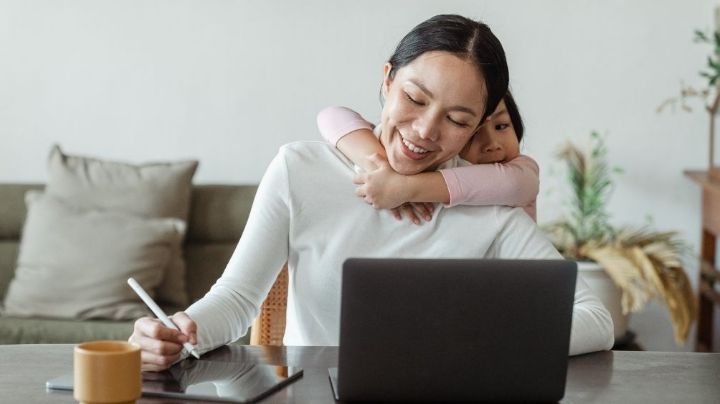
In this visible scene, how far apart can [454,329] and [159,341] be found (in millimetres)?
419

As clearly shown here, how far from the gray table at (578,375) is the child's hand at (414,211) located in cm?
30

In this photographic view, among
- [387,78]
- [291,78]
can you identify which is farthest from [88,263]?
[387,78]

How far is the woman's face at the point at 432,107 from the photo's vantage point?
1.62 m

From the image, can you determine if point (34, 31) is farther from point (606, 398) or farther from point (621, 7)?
point (606, 398)

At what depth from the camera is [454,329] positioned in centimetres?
114

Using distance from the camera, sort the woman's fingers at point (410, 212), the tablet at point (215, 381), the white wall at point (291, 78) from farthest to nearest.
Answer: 1. the white wall at point (291, 78)
2. the woman's fingers at point (410, 212)
3. the tablet at point (215, 381)

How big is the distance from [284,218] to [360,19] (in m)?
1.89

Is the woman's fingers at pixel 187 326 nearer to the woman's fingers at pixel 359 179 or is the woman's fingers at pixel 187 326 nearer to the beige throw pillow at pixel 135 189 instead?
the woman's fingers at pixel 359 179

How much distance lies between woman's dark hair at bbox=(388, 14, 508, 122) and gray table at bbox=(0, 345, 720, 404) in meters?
0.46

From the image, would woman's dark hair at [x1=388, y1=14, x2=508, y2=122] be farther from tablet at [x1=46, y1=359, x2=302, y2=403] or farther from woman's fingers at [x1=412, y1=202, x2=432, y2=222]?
tablet at [x1=46, y1=359, x2=302, y2=403]

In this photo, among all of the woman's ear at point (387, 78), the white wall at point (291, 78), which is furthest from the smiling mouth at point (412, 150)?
the white wall at point (291, 78)

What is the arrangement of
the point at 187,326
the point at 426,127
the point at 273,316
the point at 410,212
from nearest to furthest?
1. the point at 187,326
2. the point at 426,127
3. the point at 410,212
4. the point at 273,316

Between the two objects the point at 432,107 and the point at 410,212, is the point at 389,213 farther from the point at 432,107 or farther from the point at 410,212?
the point at 432,107

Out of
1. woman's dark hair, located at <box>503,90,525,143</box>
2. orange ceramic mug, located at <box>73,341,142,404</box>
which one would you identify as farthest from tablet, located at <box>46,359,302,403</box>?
woman's dark hair, located at <box>503,90,525,143</box>
